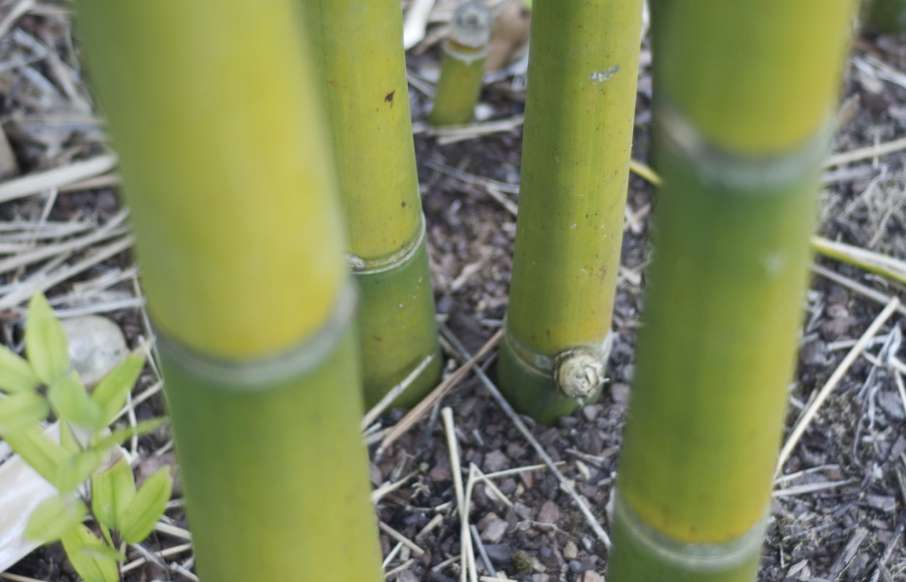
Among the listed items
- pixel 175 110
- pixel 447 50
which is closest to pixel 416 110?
pixel 447 50

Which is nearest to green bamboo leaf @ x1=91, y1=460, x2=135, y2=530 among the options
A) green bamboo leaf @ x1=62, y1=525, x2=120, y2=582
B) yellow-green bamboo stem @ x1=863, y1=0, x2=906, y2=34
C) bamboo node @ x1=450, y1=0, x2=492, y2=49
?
green bamboo leaf @ x1=62, y1=525, x2=120, y2=582

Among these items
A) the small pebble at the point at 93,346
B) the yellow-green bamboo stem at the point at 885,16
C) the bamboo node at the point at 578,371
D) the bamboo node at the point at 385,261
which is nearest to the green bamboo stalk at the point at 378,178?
the bamboo node at the point at 385,261

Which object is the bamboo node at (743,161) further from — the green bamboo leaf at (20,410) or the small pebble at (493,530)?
the small pebble at (493,530)

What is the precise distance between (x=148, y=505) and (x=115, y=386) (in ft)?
→ 0.32

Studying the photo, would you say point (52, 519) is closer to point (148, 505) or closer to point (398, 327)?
point (148, 505)

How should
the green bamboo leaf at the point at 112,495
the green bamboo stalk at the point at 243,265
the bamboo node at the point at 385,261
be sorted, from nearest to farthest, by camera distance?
the green bamboo stalk at the point at 243,265
the green bamboo leaf at the point at 112,495
the bamboo node at the point at 385,261

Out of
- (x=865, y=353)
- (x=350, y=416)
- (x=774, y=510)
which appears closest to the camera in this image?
(x=350, y=416)

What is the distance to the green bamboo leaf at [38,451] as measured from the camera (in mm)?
609

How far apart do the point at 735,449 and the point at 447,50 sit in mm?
Answer: 810

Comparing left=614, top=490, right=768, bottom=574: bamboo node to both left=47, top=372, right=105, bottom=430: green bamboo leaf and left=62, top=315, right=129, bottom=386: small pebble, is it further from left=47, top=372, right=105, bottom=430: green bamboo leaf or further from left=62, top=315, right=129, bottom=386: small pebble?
left=62, top=315, right=129, bottom=386: small pebble

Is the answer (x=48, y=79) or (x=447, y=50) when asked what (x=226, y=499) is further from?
(x=48, y=79)

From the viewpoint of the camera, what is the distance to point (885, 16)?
1.51 m

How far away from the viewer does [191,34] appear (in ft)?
1.23

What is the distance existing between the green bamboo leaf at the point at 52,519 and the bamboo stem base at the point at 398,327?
13.8 inches
